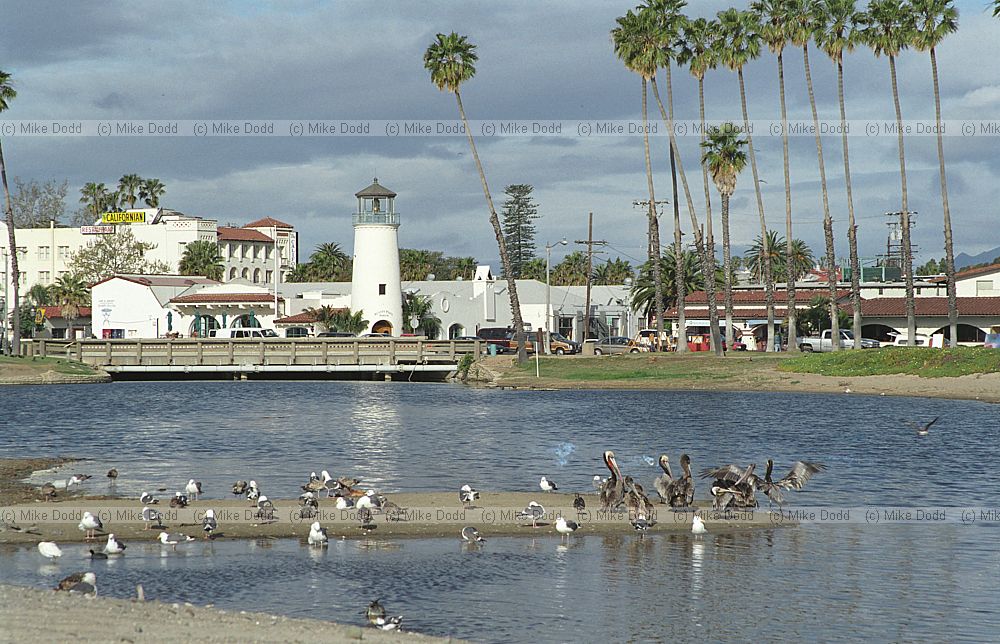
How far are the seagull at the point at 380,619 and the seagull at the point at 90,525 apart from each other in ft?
20.0

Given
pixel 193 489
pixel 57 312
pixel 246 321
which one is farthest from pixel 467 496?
pixel 57 312

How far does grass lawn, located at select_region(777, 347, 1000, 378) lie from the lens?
55.6 meters

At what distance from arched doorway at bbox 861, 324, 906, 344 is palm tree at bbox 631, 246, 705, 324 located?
13933mm

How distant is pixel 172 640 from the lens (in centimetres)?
1130

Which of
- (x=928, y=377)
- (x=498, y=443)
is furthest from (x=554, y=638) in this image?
(x=928, y=377)

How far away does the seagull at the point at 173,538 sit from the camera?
17484 millimetres

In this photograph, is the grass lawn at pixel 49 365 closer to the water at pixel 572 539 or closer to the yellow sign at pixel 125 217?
the water at pixel 572 539

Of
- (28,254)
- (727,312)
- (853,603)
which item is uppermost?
(28,254)

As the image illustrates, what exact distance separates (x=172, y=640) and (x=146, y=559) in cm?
568

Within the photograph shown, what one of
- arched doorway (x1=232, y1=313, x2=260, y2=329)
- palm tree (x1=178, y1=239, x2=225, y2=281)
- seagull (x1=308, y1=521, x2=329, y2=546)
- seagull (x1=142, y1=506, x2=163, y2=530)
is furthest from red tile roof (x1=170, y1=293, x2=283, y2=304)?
seagull (x1=308, y1=521, x2=329, y2=546)

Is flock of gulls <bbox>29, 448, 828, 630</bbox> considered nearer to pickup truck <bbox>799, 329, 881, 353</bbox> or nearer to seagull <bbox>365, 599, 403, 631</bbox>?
seagull <bbox>365, 599, 403, 631</bbox>

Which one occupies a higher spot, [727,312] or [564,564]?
[727,312]

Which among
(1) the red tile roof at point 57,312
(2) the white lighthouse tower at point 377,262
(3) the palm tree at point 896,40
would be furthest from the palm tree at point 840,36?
(1) the red tile roof at point 57,312

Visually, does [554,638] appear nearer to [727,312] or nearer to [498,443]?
[498,443]
